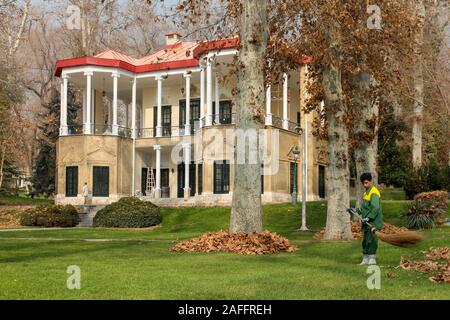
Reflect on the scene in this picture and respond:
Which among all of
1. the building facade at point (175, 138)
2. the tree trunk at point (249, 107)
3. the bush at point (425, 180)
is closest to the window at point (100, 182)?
the building facade at point (175, 138)

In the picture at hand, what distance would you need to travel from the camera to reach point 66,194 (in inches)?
1606

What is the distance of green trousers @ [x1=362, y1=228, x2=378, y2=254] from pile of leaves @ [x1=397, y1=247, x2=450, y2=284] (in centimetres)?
59

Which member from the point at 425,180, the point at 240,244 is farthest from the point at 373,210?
the point at 425,180

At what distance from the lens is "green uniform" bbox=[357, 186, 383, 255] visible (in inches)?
465

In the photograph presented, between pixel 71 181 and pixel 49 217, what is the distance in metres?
7.61

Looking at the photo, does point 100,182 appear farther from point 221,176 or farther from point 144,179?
point 221,176

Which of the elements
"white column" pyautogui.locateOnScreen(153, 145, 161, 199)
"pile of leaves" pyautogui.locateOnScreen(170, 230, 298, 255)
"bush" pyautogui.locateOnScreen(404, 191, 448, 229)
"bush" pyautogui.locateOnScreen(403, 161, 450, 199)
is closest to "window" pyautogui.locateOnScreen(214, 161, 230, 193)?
"white column" pyautogui.locateOnScreen(153, 145, 161, 199)

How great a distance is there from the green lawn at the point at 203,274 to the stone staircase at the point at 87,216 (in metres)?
16.8

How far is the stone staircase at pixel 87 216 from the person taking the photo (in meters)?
35.3

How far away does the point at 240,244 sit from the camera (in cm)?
1594

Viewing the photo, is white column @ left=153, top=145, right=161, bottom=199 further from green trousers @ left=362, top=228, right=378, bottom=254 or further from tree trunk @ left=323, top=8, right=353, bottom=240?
green trousers @ left=362, top=228, right=378, bottom=254
